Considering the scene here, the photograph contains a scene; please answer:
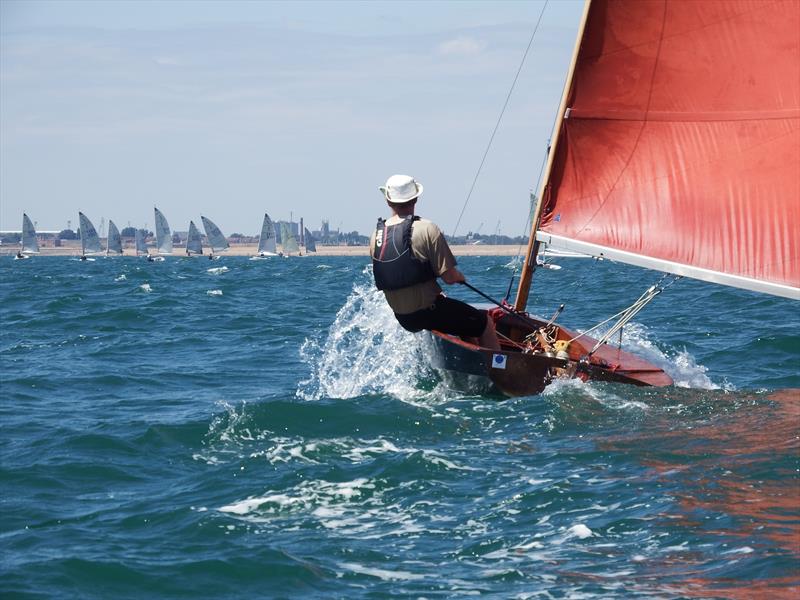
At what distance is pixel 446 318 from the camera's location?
1152cm

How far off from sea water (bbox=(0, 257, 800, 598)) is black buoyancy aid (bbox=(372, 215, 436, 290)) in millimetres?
1412

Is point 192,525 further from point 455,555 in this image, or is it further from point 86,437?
point 86,437

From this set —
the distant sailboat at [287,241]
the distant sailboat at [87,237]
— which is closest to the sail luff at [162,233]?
the distant sailboat at [87,237]

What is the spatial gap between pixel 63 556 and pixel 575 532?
10.9 ft

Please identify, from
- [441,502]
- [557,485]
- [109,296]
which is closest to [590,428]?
[557,485]

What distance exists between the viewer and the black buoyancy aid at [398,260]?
10.9m

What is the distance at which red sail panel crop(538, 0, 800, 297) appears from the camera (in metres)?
11.5

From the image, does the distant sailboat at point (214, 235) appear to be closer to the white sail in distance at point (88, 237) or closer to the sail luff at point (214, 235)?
the sail luff at point (214, 235)

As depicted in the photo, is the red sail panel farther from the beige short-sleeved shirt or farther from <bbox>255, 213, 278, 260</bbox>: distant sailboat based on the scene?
<bbox>255, 213, 278, 260</bbox>: distant sailboat

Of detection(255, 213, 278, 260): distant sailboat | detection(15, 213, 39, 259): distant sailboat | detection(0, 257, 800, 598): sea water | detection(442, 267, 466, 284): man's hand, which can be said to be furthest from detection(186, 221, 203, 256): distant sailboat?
detection(442, 267, 466, 284): man's hand

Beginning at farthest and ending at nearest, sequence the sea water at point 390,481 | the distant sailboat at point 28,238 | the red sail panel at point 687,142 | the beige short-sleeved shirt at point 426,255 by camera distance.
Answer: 1. the distant sailboat at point 28,238
2. the red sail panel at point 687,142
3. the beige short-sleeved shirt at point 426,255
4. the sea water at point 390,481

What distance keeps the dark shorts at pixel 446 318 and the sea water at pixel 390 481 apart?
0.84 metres

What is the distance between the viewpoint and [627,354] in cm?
1365

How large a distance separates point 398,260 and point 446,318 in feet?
3.14
